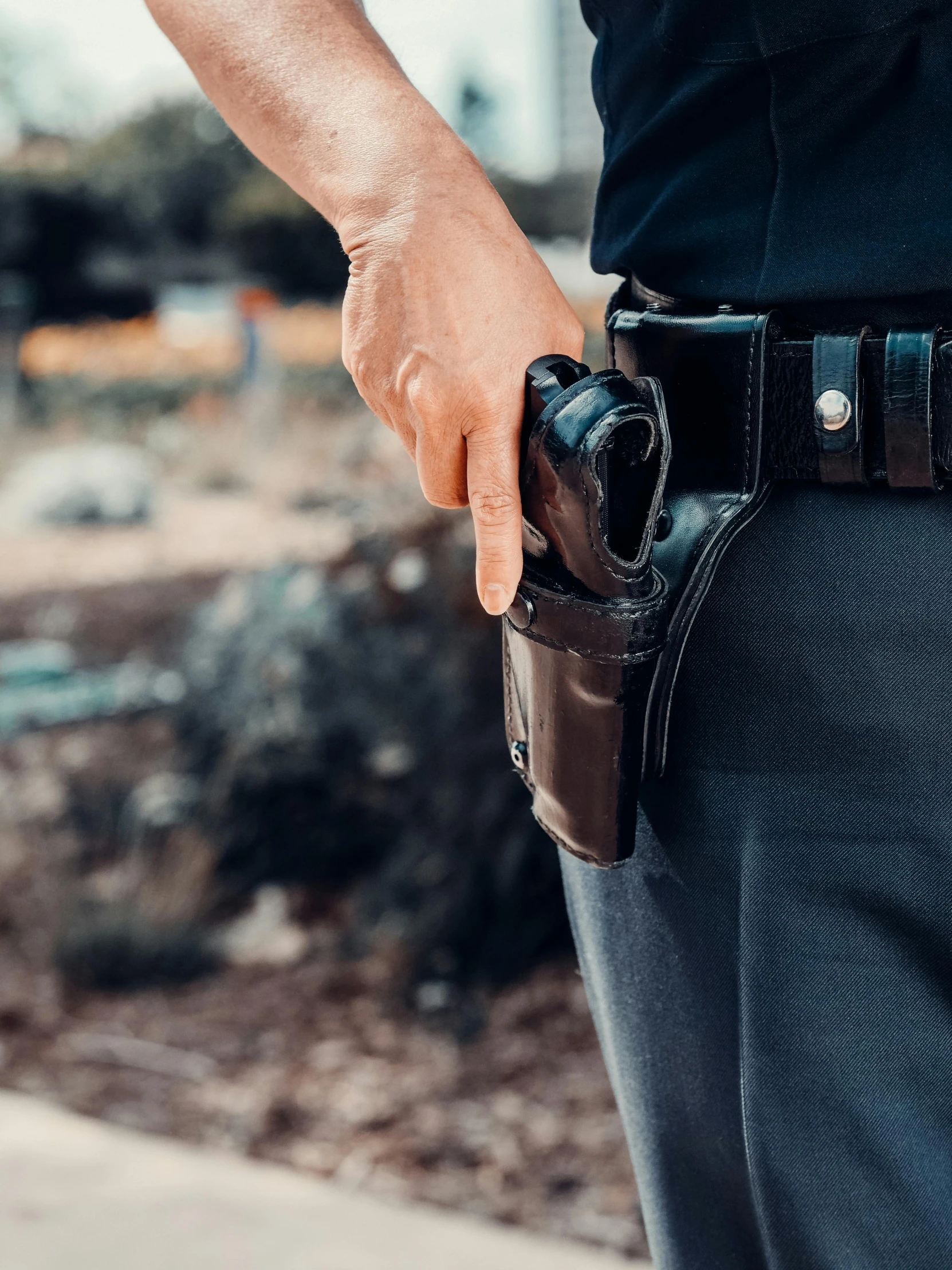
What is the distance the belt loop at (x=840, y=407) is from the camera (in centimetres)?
75

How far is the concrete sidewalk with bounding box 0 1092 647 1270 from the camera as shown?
1993 mm

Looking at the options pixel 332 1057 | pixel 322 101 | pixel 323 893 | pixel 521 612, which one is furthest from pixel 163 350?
pixel 521 612

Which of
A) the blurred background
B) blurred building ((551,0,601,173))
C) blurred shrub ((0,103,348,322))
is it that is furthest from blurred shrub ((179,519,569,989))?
blurred shrub ((0,103,348,322))

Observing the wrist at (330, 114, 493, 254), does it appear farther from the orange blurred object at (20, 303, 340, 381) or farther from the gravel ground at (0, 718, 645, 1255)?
the orange blurred object at (20, 303, 340, 381)

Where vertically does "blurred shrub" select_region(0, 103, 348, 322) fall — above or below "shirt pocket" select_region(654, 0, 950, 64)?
above

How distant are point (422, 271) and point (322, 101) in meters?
0.17

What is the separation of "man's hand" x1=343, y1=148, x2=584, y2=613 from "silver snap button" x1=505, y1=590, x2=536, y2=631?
19mm

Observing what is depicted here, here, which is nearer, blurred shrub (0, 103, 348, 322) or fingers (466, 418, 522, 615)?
fingers (466, 418, 522, 615)

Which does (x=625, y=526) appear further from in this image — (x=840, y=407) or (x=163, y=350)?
(x=163, y=350)

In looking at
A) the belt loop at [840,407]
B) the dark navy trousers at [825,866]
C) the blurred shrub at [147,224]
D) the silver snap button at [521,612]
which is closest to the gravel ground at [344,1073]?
the dark navy trousers at [825,866]

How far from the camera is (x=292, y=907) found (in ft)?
10.9

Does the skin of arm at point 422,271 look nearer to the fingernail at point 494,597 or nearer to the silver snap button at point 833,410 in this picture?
the fingernail at point 494,597

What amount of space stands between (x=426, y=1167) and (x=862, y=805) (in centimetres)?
185

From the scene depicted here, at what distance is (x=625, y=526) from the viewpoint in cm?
78
